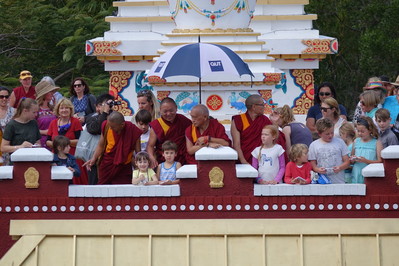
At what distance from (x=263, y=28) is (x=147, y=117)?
20.4 ft

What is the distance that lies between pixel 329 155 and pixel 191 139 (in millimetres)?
1776

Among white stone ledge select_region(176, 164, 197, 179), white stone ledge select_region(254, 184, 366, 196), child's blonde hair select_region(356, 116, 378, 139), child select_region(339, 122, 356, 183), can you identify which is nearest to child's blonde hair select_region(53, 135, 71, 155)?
white stone ledge select_region(176, 164, 197, 179)

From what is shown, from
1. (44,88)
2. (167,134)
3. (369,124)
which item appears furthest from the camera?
(44,88)

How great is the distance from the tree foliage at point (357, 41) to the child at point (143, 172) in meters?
→ 12.3

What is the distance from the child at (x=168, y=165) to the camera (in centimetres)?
1609

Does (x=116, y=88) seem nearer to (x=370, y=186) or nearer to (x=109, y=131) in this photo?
(x=109, y=131)

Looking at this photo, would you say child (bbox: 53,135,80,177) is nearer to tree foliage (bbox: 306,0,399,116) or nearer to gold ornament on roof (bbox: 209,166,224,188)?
gold ornament on roof (bbox: 209,166,224,188)

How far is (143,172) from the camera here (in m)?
16.0

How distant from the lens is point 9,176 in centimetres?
1573

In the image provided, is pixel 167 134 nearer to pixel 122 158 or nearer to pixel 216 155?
pixel 122 158

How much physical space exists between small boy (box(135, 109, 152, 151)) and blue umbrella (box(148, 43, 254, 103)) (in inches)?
21.3

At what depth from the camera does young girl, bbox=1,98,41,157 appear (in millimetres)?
16844

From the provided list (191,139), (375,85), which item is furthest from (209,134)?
(375,85)

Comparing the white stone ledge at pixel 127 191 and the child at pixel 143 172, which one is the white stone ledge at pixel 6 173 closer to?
the white stone ledge at pixel 127 191
